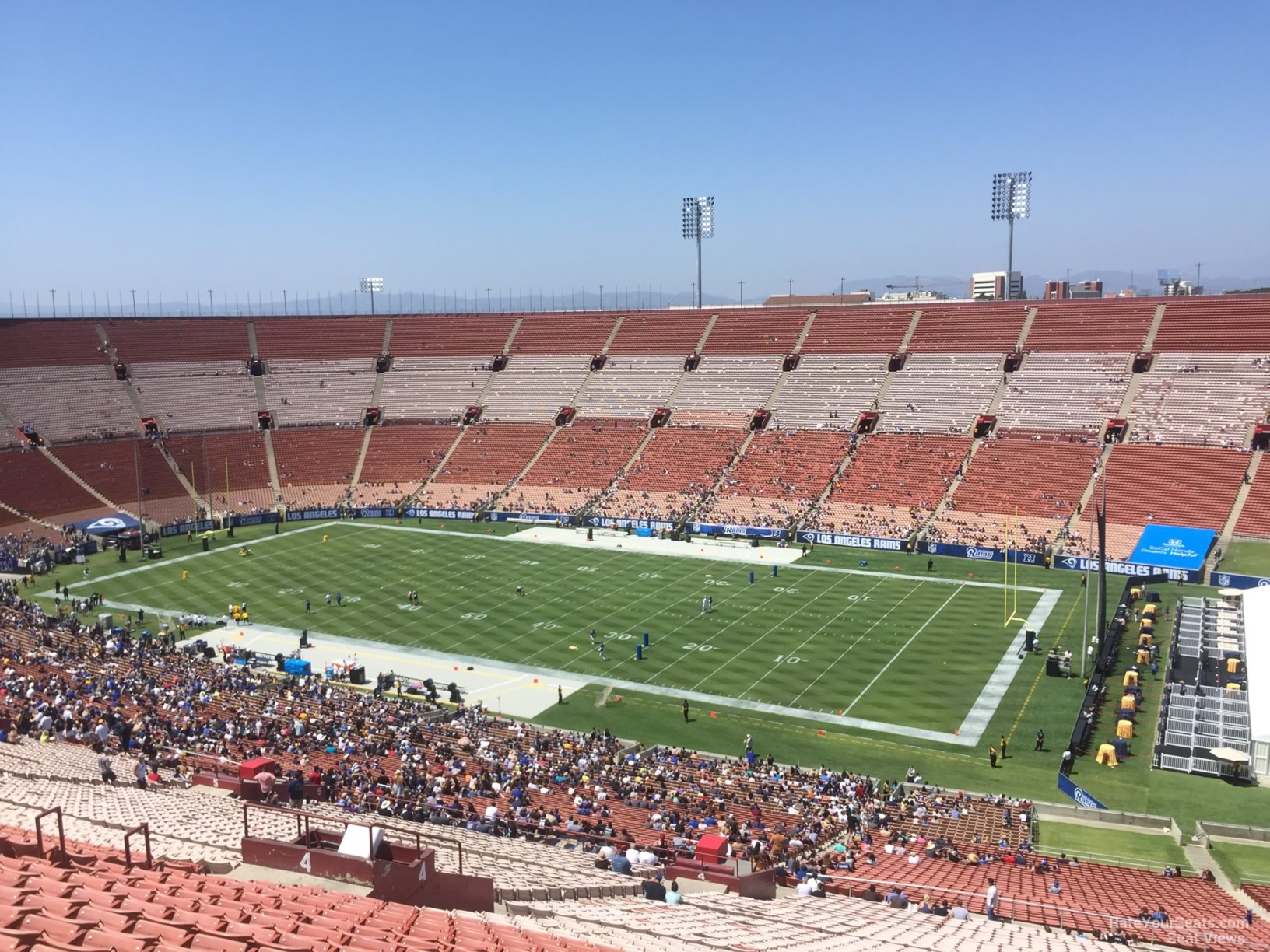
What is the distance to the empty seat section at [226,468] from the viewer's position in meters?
74.1

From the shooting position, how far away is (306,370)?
90.6 meters

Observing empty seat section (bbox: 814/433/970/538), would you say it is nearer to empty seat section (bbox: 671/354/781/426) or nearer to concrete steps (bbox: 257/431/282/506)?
empty seat section (bbox: 671/354/781/426)

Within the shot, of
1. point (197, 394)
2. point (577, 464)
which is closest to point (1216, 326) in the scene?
point (577, 464)

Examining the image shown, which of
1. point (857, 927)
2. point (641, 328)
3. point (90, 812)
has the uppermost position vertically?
point (641, 328)

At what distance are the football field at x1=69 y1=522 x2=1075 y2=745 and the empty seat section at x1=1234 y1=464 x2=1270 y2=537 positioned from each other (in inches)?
456

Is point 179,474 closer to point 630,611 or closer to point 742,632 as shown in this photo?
point 630,611

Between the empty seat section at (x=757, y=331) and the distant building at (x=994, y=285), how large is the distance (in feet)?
147

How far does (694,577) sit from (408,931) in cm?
4512

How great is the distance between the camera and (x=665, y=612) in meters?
49.4

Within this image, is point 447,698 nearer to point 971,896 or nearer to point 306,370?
point 971,896

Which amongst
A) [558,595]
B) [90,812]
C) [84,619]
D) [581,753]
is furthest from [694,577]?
A: [90,812]

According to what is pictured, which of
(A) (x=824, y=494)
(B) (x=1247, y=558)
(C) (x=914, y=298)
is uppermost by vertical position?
(C) (x=914, y=298)

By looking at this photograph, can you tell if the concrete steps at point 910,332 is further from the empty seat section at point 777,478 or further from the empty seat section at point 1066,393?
the empty seat section at point 777,478

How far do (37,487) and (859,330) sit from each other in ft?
202
